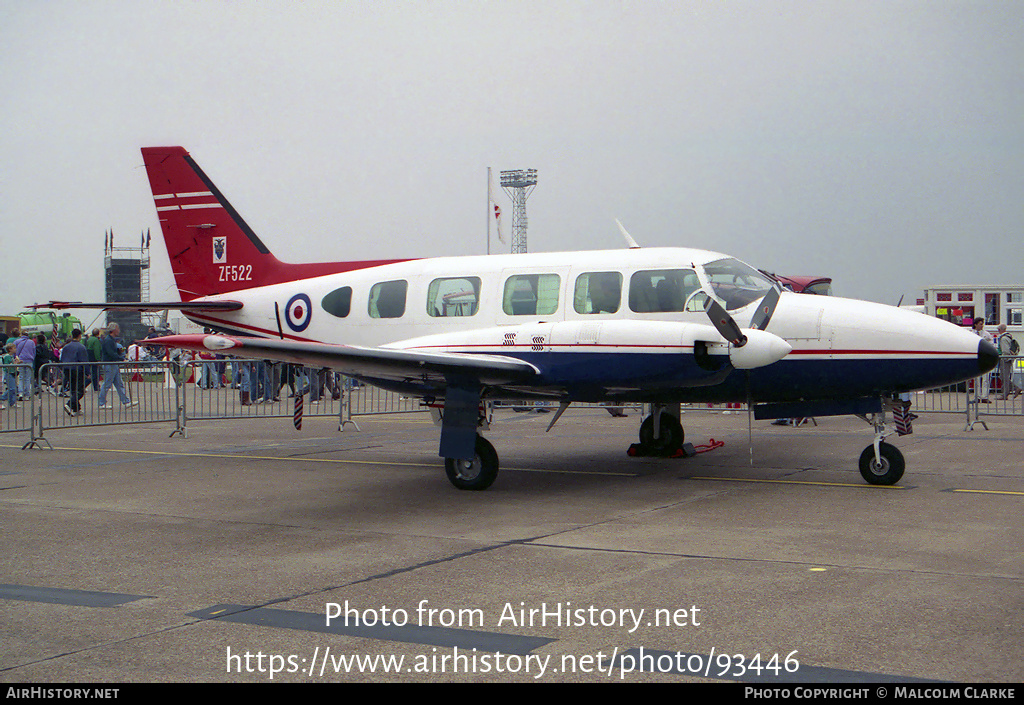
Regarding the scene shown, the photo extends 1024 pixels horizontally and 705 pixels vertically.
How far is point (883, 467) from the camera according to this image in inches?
368

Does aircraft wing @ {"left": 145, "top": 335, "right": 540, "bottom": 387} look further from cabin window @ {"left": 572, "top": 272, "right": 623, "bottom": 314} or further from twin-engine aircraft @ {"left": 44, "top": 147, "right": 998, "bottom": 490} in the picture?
cabin window @ {"left": 572, "top": 272, "right": 623, "bottom": 314}

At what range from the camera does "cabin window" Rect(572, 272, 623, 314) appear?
32.3 ft

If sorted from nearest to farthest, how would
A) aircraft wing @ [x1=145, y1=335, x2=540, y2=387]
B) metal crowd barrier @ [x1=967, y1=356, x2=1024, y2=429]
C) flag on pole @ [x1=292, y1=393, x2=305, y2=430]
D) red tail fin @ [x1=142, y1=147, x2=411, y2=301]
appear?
aircraft wing @ [x1=145, y1=335, x2=540, y2=387] → red tail fin @ [x1=142, y1=147, x2=411, y2=301] → flag on pole @ [x1=292, y1=393, x2=305, y2=430] → metal crowd barrier @ [x1=967, y1=356, x2=1024, y2=429]

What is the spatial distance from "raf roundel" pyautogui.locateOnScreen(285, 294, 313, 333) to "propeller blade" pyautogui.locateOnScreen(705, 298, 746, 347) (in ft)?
18.0

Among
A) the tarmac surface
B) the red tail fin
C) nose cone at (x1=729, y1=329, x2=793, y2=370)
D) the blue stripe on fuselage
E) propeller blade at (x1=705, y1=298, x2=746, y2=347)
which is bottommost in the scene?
the tarmac surface

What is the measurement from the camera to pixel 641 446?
12.3 metres

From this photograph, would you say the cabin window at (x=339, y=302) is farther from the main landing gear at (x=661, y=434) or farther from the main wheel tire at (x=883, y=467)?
the main wheel tire at (x=883, y=467)

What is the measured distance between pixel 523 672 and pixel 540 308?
6427 mm

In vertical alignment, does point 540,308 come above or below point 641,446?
above

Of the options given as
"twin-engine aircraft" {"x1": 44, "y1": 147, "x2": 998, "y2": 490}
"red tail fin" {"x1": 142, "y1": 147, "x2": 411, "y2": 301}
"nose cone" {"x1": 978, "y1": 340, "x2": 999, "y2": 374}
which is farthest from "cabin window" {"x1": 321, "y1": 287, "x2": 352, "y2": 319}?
"nose cone" {"x1": 978, "y1": 340, "x2": 999, "y2": 374}

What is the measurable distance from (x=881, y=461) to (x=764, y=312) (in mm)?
1918

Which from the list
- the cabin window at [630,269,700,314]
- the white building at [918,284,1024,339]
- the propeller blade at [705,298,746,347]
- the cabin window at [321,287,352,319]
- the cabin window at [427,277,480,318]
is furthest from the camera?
the white building at [918,284,1024,339]
